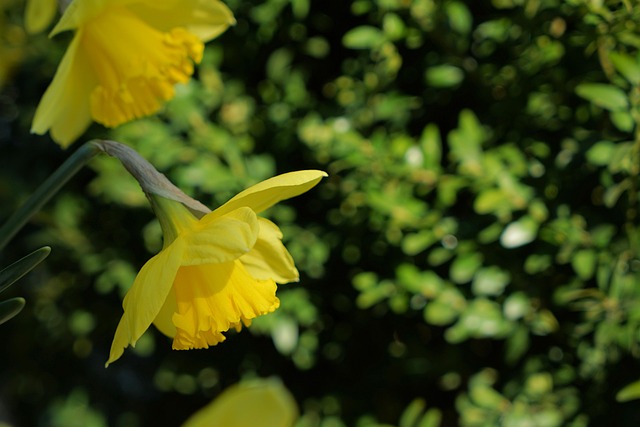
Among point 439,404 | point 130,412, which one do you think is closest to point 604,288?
point 439,404

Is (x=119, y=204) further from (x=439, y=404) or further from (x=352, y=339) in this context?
(x=439, y=404)

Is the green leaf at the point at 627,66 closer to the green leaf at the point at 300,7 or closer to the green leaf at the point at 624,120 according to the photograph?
the green leaf at the point at 624,120

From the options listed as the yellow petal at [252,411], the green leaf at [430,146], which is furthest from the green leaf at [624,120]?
the yellow petal at [252,411]

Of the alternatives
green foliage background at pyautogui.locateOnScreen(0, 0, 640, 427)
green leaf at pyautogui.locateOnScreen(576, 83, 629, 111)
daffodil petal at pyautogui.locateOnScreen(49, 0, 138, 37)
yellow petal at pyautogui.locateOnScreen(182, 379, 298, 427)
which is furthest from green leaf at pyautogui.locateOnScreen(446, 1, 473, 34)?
yellow petal at pyautogui.locateOnScreen(182, 379, 298, 427)


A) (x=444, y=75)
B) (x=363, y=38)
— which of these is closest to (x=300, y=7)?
(x=363, y=38)

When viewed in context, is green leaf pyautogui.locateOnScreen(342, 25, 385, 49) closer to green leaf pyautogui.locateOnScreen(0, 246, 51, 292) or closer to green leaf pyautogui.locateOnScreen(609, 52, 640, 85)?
green leaf pyautogui.locateOnScreen(609, 52, 640, 85)

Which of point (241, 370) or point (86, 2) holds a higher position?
point (86, 2)

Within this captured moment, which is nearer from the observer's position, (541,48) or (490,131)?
(541,48)
